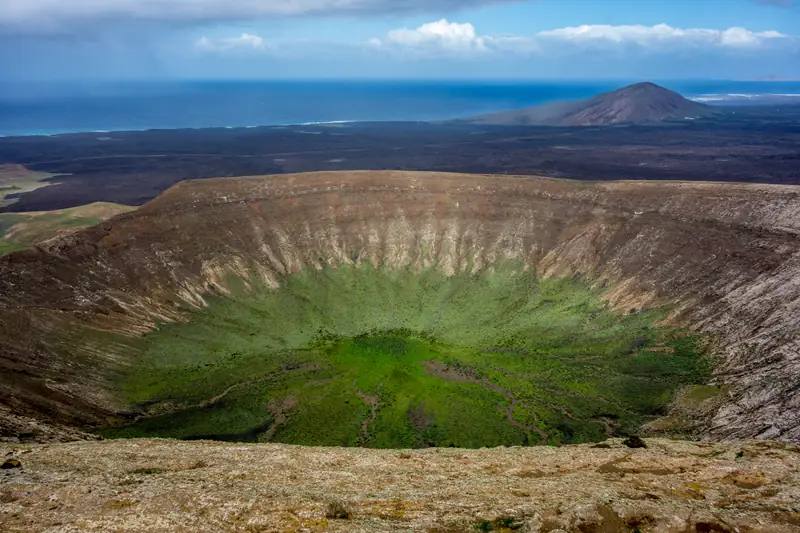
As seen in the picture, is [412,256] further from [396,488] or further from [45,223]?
[45,223]

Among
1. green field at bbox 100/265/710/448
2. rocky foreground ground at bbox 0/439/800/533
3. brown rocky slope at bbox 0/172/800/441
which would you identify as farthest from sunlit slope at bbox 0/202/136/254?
rocky foreground ground at bbox 0/439/800/533

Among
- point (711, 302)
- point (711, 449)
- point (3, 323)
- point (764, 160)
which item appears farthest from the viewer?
point (764, 160)

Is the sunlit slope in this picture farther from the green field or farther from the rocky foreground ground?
the rocky foreground ground

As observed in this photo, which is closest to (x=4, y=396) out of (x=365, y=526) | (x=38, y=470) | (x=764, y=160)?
(x=38, y=470)

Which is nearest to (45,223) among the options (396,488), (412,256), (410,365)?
(412,256)

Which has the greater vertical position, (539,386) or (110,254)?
(110,254)

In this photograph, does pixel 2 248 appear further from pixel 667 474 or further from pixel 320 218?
pixel 667 474
